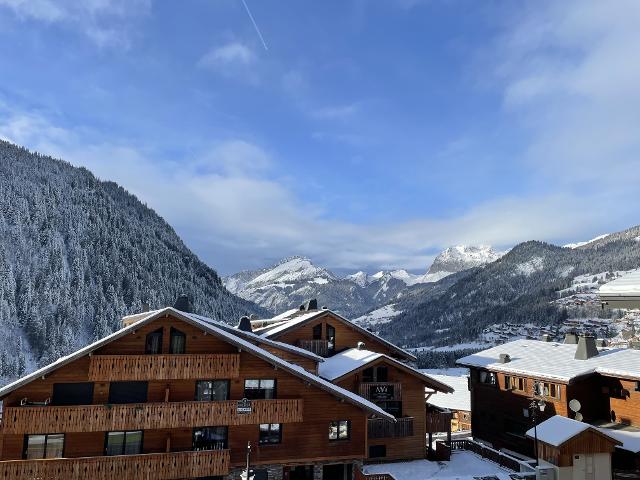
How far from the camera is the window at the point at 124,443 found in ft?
83.8

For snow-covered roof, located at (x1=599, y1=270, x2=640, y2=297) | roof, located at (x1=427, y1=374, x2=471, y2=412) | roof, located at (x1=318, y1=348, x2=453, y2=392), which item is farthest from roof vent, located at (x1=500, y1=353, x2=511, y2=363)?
snow-covered roof, located at (x1=599, y1=270, x2=640, y2=297)

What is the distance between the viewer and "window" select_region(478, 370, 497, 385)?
4494 centimetres

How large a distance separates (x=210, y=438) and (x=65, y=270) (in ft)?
499

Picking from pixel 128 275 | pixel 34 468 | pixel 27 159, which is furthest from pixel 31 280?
pixel 34 468

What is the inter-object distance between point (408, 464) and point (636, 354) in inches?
864

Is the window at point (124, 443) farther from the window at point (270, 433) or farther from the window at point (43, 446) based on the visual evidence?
the window at point (270, 433)

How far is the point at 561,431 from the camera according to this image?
28.7 m

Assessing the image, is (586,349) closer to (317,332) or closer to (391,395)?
(391,395)

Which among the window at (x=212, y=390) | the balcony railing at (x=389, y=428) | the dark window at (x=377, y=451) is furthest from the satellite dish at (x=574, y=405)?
the window at (x=212, y=390)

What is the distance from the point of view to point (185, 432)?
26.8 metres

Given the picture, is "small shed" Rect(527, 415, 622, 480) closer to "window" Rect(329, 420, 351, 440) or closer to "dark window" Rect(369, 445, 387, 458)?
"dark window" Rect(369, 445, 387, 458)

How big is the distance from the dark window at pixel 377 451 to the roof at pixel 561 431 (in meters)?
11.1

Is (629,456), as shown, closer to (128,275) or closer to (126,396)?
(126,396)

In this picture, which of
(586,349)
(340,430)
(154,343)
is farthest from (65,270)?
(586,349)
